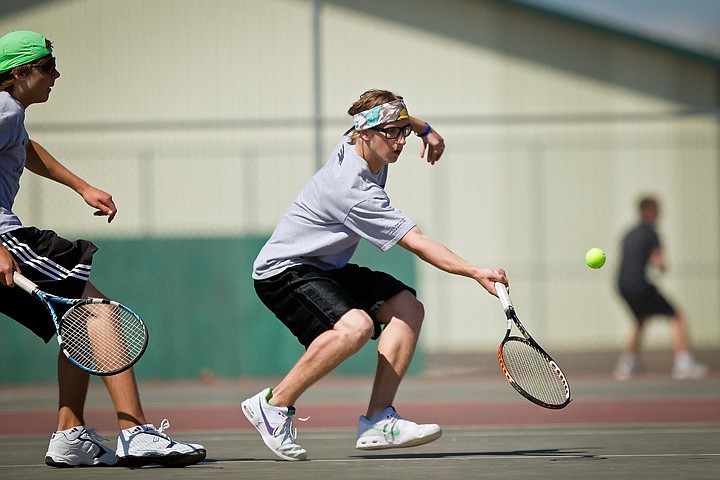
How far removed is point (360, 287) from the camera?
598cm

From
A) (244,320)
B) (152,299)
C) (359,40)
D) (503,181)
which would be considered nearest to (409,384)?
(244,320)

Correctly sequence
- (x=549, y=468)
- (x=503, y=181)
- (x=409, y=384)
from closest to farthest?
(x=549, y=468), (x=409, y=384), (x=503, y=181)

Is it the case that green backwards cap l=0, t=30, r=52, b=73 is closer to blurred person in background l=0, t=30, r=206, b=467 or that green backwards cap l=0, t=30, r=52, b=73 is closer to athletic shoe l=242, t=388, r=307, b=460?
blurred person in background l=0, t=30, r=206, b=467

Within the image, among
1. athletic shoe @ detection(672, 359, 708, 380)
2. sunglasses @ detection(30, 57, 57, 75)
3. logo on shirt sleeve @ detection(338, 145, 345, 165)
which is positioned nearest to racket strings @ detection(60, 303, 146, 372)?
sunglasses @ detection(30, 57, 57, 75)

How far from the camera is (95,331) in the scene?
17.9 ft

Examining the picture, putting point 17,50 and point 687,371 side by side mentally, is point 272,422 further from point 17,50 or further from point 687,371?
point 687,371

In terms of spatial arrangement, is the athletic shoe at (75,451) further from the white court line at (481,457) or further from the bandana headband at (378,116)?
the bandana headband at (378,116)

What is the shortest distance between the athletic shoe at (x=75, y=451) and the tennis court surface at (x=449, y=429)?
73mm

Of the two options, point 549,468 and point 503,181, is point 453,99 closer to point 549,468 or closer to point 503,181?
point 503,181

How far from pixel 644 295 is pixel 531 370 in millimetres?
7115

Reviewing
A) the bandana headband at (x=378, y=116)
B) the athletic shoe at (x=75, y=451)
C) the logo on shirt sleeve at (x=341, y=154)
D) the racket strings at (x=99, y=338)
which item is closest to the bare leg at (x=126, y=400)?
the racket strings at (x=99, y=338)

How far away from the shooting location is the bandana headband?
19.0ft

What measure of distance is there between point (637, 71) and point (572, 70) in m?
0.85

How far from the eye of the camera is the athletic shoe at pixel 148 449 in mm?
5523
